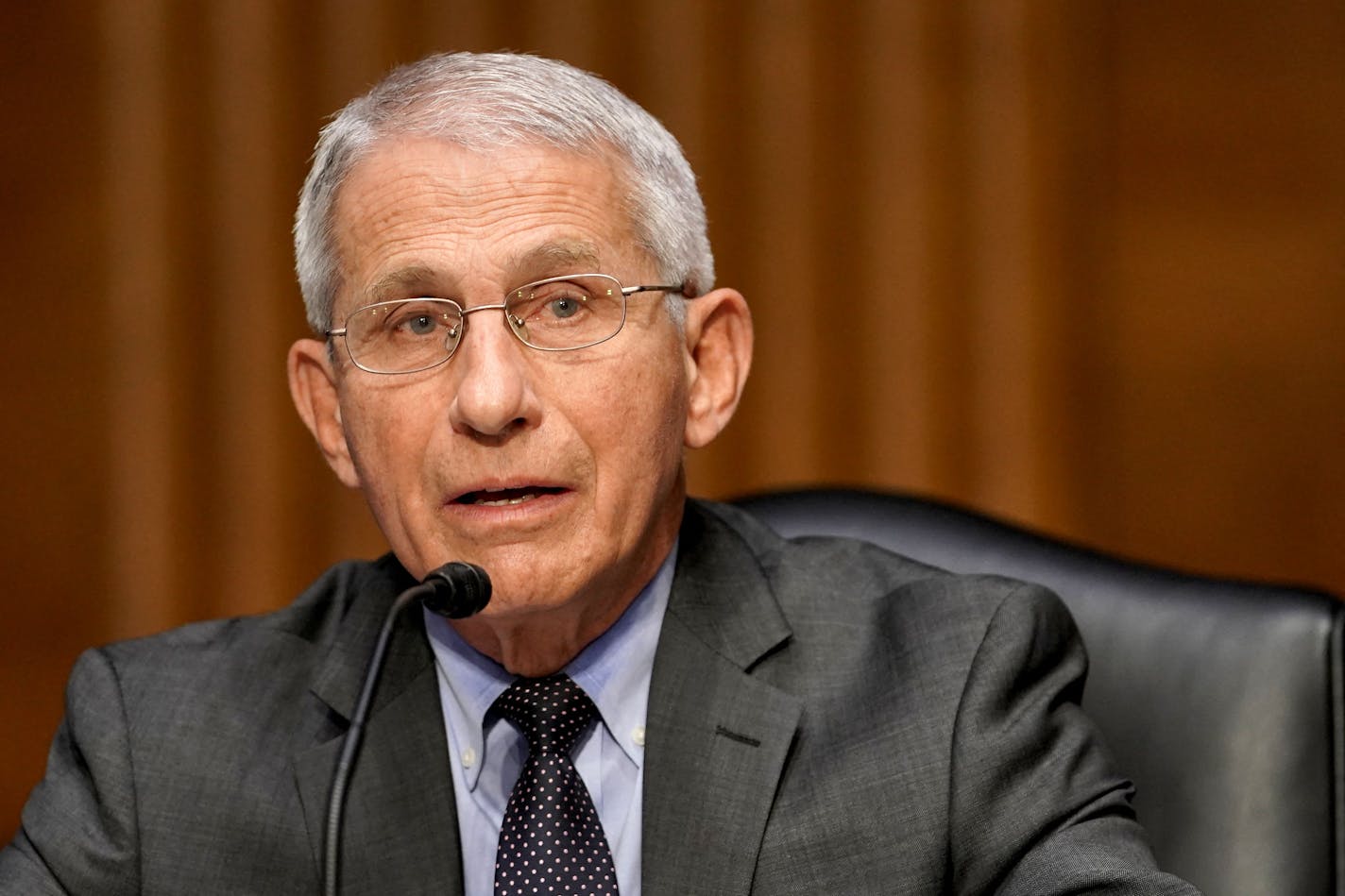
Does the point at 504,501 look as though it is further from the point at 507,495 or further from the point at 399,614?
the point at 399,614

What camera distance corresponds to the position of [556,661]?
1.74 m

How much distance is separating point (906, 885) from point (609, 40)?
6.95 ft

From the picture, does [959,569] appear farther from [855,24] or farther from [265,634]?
[855,24]

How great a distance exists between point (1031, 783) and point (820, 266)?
1.79m

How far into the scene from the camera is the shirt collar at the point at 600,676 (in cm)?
172

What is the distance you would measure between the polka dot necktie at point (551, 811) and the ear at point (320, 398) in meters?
0.35

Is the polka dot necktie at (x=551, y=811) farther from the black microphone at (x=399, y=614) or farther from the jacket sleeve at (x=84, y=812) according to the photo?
the jacket sleeve at (x=84, y=812)

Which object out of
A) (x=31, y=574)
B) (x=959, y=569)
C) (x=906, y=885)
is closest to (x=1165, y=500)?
(x=959, y=569)

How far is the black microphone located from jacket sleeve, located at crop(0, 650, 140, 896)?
0.43 m

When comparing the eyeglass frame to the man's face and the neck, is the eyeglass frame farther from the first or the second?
the neck

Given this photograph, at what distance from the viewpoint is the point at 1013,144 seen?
316 cm

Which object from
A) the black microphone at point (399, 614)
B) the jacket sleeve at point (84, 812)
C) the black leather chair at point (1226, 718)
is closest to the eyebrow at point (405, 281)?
the black microphone at point (399, 614)

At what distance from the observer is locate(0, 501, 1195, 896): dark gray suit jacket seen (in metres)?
1.57

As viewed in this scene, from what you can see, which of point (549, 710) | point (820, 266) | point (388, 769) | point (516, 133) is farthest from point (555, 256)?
point (820, 266)
